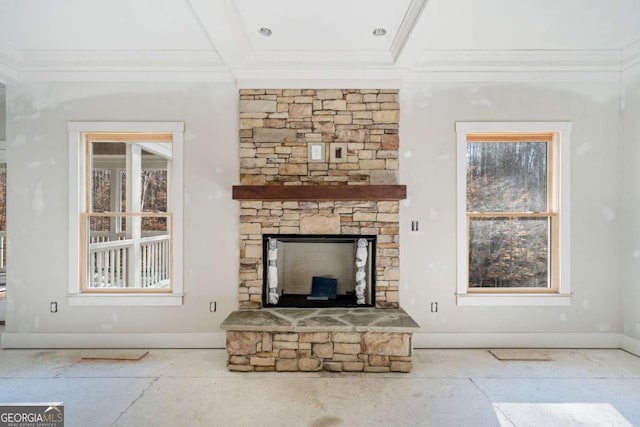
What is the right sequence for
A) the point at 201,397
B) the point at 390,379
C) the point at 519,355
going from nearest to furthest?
the point at 201,397 → the point at 390,379 → the point at 519,355

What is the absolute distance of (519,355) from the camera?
3.56m

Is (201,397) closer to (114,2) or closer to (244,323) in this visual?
(244,323)

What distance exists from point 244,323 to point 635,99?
4463mm

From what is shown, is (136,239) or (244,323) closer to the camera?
(244,323)

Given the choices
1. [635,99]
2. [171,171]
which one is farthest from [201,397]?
[635,99]

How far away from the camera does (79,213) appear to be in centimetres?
380

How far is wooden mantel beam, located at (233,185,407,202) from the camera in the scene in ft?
11.7

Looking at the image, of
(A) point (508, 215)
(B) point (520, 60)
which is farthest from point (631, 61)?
(A) point (508, 215)

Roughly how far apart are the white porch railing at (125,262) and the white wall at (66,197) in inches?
11.3

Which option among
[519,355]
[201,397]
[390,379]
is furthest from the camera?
[519,355]

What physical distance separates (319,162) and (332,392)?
2.17m

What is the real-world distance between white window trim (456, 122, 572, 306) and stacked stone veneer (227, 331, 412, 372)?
3.51 ft

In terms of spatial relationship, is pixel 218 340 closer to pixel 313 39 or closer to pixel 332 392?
pixel 332 392

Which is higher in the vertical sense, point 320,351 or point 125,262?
point 125,262
